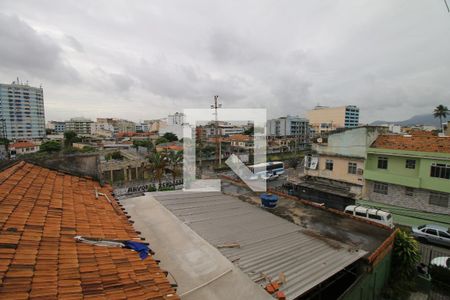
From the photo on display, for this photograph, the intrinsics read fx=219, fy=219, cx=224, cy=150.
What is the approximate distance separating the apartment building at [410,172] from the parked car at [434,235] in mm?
2703

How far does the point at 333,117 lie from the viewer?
8612cm

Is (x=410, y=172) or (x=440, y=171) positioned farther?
(x=410, y=172)

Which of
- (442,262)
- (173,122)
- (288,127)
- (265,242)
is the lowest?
(442,262)

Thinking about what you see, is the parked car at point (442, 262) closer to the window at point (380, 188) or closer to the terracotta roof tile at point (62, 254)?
the window at point (380, 188)

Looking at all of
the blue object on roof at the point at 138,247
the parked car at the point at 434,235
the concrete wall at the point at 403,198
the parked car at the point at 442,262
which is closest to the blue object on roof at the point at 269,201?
the blue object on roof at the point at 138,247

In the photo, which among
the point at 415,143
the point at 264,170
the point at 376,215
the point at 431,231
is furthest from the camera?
the point at 264,170

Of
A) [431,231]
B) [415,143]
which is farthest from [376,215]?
[415,143]

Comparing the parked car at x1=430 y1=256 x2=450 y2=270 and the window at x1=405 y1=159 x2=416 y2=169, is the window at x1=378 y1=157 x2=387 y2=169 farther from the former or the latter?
the parked car at x1=430 y1=256 x2=450 y2=270

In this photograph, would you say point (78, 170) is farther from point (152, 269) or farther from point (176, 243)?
point (152, 269)

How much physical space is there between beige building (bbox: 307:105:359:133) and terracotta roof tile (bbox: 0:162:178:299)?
3310 inches

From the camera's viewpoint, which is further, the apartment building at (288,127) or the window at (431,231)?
the apartment building at (288,127)

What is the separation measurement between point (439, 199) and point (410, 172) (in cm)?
229

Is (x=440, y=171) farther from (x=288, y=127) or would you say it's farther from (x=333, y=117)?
(x=333, y=117)

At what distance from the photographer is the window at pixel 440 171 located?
46.5 ft
